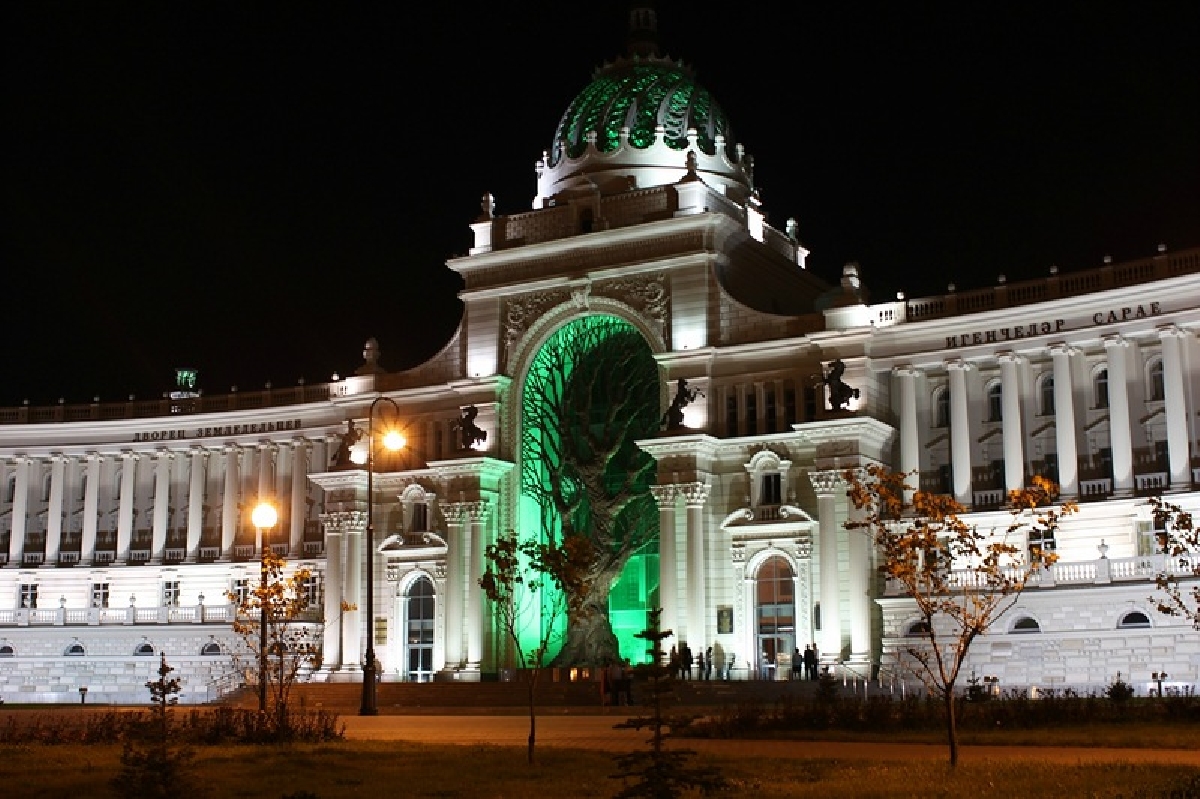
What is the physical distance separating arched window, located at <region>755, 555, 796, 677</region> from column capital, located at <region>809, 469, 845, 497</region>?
3864 mm

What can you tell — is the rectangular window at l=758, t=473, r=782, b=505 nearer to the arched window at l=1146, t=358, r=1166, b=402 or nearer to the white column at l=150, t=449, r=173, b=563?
the arched window at l=1146, t=358, r=1166, b=402

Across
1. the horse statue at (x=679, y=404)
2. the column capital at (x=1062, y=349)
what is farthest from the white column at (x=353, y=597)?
the column capital at (x=1062, y=349)

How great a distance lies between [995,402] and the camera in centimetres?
6350

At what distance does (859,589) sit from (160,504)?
42.7 metres

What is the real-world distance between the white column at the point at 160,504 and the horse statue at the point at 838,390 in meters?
41.1

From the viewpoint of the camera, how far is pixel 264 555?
140 feet

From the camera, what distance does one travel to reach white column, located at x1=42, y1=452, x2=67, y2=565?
86.9 meters

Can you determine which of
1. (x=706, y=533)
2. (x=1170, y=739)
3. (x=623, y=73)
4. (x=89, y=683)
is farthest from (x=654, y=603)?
(x=1170, y=739)

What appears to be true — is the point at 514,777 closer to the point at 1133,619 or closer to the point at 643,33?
the point at 1133,619

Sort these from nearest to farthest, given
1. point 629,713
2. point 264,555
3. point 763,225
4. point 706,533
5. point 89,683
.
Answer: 1. point 264,555
2. point 629,713
3. point 706,533
4. point 763,225
5. point 89,683

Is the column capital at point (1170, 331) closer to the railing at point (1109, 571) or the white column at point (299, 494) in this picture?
the railing at point (1109, 571)

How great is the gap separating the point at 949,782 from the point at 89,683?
226 feet

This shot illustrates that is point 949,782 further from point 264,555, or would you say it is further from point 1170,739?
point 264,555

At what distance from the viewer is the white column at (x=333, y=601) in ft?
245
